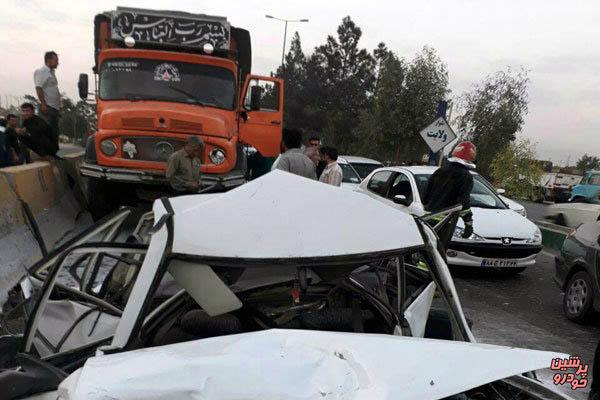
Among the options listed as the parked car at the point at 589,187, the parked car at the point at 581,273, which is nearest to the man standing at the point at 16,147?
the parked car at the point at 581,273

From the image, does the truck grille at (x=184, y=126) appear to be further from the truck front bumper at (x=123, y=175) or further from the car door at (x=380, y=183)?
the car door at (x=380, y=183)

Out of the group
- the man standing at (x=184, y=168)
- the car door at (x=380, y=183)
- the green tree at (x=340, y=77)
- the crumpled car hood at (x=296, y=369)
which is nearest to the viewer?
the crumpled car hood at (x=296, y=369)

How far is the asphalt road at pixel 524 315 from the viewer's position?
192 inches

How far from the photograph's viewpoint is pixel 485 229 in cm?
716

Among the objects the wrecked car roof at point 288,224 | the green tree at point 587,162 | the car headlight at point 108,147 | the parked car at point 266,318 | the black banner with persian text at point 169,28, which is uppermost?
the black banner with persian text at point 169,28

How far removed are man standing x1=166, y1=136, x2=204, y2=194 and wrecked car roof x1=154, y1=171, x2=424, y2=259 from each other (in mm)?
4736

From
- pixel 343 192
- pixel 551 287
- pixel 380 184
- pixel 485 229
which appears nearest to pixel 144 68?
pixel 380 184

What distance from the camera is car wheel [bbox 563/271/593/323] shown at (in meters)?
5.37

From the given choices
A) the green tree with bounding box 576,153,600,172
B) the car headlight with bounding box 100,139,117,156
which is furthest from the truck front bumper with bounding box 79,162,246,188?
the green tree with bounding box 576,153,600,172

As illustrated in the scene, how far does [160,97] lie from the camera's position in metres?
8.39

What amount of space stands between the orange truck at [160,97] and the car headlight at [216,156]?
0.7 inches

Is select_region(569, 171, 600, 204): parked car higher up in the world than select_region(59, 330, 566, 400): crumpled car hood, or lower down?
lower down

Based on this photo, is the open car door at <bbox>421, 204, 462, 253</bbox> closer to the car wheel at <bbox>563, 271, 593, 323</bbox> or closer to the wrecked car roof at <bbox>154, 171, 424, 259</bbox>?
the wrecked car roof at <bbox>154, 171, 424, 259</bbox>

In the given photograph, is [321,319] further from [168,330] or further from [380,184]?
[380,184]
